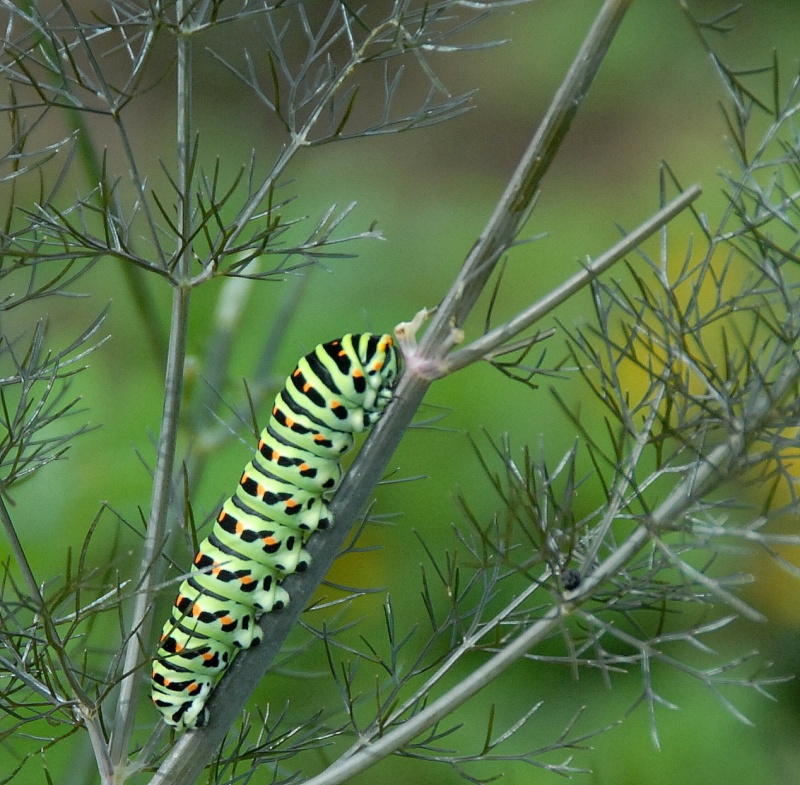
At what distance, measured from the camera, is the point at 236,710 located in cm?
49

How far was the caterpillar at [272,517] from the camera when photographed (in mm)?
494

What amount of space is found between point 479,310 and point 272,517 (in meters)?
1.35

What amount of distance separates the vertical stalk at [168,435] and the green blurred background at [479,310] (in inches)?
5.1

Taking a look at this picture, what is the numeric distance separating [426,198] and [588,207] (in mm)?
362

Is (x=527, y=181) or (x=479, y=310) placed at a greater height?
Result: (x=527, y=181)

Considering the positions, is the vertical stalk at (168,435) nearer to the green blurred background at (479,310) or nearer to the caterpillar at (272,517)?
the caterpillar at (272,517)

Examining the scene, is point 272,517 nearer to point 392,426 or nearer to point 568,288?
point 392,426

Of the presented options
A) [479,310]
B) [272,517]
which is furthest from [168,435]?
[479,310]

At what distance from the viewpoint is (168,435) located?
45cm

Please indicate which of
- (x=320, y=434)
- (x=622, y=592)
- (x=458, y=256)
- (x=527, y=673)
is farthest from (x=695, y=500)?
(x=458, y=256)

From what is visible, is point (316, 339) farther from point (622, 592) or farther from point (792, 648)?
point (622, 592)

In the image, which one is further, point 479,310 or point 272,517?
point 479,310

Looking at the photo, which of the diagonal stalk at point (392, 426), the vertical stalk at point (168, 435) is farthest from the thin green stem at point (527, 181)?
the vertical stalk at point (168, 435)

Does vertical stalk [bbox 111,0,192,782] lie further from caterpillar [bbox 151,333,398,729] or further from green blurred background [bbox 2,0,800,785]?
green blurred background [bbox 2,0,800,785]
